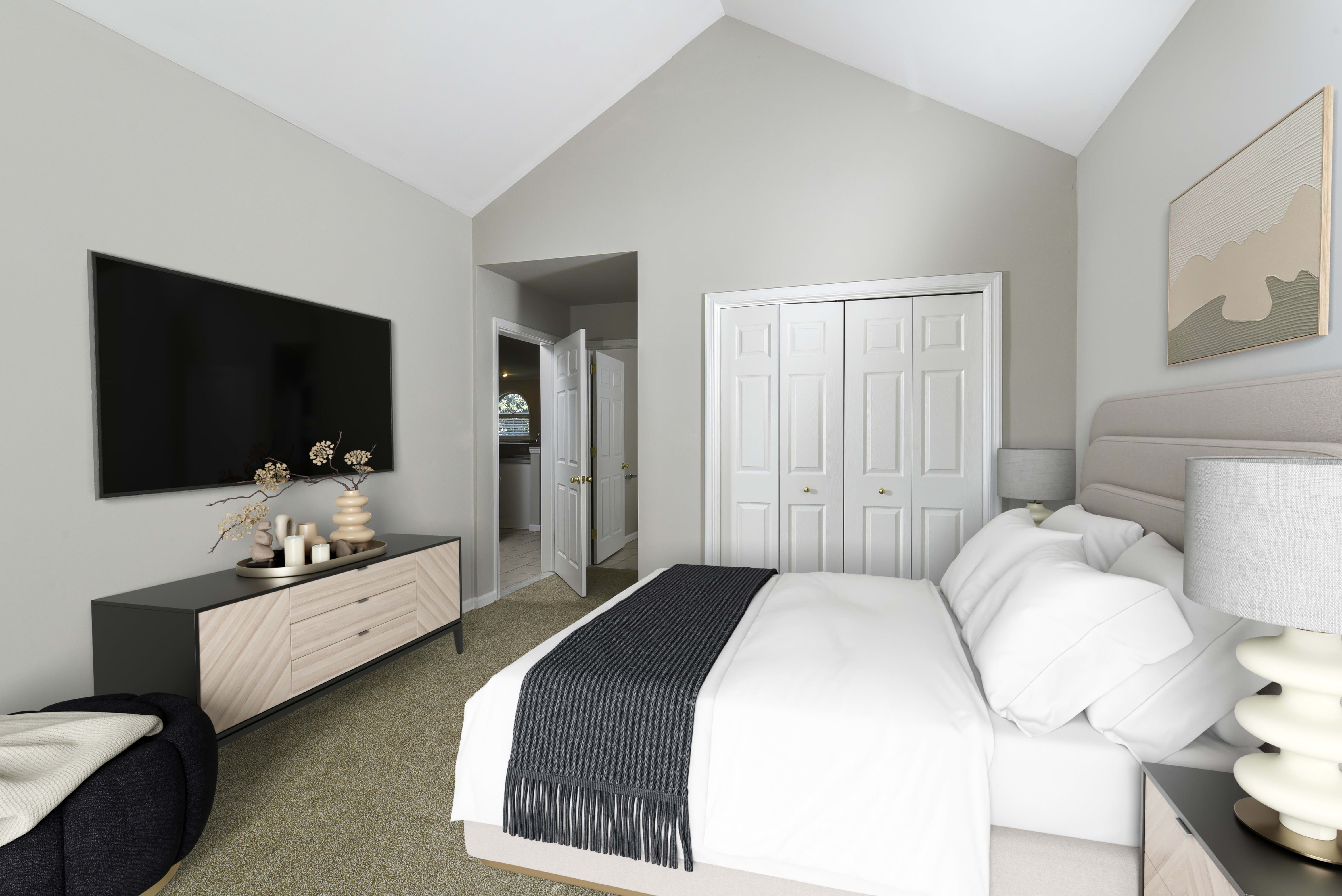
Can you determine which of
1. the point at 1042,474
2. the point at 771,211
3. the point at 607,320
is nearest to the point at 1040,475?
the point at 1042,474

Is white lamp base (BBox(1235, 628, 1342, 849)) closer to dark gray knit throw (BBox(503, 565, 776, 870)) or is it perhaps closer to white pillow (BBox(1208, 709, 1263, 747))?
white pillow (BBox(1208, 709, 1263, 747))

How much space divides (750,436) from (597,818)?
100.0 inches

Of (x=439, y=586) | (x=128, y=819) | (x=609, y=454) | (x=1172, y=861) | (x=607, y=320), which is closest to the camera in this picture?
(x=1172, y=861)

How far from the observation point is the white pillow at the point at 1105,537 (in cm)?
189

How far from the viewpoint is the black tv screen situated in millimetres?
2246

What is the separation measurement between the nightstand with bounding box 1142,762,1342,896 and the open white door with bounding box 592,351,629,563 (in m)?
4.50

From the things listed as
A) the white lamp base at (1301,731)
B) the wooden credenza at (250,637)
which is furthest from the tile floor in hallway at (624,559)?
the white lamp base at (1301,731)

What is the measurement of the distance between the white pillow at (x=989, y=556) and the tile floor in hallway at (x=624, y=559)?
128 inches

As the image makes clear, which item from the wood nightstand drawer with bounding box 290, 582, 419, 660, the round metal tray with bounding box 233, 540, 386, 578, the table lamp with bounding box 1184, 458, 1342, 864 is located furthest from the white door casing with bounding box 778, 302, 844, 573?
the table lamp with bounding box 1184, 458, 1342, 864

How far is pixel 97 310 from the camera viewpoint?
2.18 m

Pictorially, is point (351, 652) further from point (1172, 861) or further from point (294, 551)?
point (1172, 861)

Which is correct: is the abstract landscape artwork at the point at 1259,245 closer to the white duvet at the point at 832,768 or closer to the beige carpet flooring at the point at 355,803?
the white duvet at the point at 832,768

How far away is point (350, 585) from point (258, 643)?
447 millimetres

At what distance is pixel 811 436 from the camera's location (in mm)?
3566
